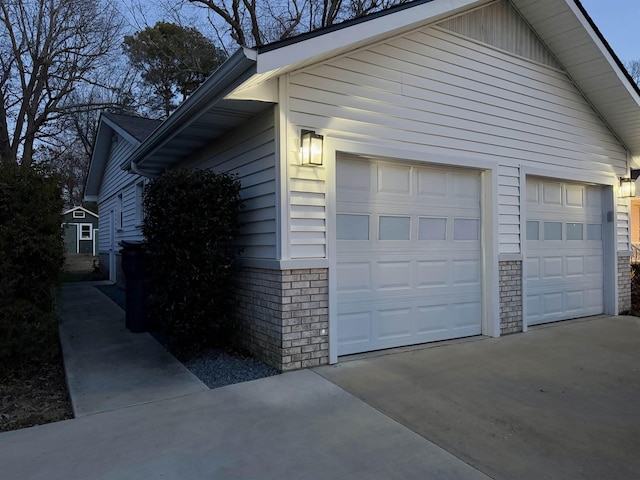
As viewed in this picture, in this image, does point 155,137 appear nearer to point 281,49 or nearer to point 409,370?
point 281,49

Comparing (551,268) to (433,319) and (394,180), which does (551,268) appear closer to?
(433,319)

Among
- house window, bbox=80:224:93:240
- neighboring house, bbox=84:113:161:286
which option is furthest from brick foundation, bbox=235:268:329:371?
house window, bbox=80:224:93:240

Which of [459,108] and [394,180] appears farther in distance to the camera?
[459,108]

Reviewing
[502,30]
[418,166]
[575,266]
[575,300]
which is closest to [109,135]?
[418,166]

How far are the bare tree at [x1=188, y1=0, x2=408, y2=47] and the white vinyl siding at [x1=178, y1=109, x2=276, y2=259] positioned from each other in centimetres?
1206

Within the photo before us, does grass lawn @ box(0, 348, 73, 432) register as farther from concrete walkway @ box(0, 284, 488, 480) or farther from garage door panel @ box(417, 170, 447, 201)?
garage door panel @ box(417, 170, 447, 201)

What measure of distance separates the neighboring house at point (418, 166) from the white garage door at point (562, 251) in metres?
0.03

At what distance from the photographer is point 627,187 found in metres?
7.91

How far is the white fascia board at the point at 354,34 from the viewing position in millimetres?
4019

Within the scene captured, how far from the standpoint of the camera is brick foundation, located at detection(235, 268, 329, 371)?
4.60 meters

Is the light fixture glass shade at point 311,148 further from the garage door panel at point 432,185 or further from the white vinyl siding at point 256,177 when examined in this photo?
the garage door panel at point 432,185

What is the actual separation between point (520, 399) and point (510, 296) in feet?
8.96

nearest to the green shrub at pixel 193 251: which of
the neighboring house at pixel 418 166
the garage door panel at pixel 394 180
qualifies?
the neighboring house at pixel 418 166

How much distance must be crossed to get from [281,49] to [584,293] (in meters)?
6.72
